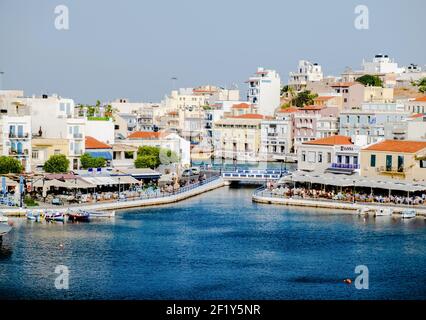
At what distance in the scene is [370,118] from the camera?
49.4 meters

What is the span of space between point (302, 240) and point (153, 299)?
8026 millimetres

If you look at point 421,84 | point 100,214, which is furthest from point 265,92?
point 100,214

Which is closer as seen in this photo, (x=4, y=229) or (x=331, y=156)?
(x=4, y=229)

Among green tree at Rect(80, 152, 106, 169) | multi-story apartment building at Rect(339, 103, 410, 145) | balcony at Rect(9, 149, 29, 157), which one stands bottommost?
green tree at Rect(80, 152, 106, 169)

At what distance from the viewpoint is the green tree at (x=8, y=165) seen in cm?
3712

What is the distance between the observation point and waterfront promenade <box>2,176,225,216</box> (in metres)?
32.5

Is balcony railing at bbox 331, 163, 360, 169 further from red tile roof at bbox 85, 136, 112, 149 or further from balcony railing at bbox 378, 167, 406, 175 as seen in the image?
red tile roof at bbox 85, 136, 112, 149

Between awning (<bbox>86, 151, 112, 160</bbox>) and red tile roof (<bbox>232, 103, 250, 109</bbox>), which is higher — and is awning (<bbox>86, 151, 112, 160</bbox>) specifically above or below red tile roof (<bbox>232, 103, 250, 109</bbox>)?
below

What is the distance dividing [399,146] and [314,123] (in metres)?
20.9

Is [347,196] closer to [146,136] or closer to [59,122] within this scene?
[59,122]

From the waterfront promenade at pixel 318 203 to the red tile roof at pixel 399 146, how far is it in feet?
11.3

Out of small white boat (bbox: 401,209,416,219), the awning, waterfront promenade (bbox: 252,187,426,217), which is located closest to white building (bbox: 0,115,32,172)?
the awning

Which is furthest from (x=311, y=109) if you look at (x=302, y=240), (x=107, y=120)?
(x=302, y=240)

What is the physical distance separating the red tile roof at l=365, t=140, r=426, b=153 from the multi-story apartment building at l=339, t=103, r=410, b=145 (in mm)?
8177
